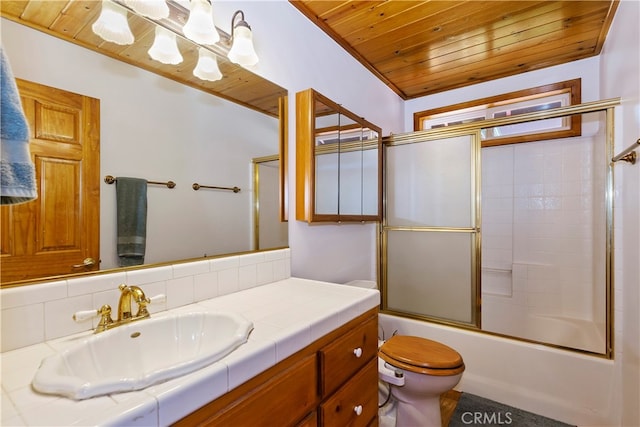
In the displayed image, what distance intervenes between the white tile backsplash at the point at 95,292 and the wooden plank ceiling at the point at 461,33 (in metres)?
1.48

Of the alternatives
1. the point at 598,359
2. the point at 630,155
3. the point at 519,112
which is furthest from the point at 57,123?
the point at 519,112

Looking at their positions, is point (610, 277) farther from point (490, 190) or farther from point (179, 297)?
point (179, 297)

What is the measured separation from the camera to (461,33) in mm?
1928

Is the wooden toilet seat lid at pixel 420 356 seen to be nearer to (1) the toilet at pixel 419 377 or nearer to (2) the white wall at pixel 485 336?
(1) the toilet at pixel 419 377

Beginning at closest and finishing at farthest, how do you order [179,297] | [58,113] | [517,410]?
1. [58,113]
2. [179,297]
3. [517,410]

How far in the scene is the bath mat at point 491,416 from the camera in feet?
5.80

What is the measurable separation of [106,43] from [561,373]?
2730 mm

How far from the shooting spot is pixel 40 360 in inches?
27.6

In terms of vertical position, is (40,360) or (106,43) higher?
(106,43)

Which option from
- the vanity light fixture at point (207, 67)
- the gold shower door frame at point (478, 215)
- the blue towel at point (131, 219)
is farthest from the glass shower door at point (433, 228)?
the blue towel at point (131, 219)

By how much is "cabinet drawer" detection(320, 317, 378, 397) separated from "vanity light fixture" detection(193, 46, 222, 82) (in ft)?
3.79

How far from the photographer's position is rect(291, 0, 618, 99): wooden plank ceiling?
5.53 feet

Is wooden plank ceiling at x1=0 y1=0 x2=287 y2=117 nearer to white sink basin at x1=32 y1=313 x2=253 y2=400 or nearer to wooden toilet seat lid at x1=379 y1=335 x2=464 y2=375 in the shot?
white sink basin at x1=32 y1=313 x2=253 y2=400

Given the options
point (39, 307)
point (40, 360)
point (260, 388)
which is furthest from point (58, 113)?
point (260, 388)
